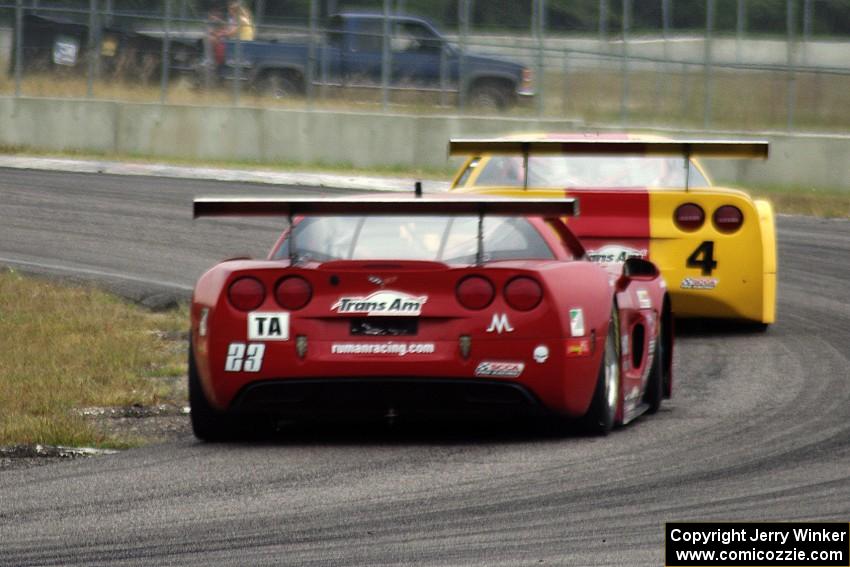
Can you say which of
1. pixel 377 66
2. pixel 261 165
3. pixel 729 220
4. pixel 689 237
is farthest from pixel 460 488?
pixel 377 66

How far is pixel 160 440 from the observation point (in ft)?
26.4

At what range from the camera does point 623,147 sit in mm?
10453

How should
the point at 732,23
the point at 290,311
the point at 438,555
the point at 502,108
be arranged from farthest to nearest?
the point at 732,23
the point at 502,108
the point at 290,311
the point at 438,555

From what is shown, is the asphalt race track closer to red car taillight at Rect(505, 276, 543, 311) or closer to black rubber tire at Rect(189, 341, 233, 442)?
black rubber tire at Rect(189, 341, 233, 442)

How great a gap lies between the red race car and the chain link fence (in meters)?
19.3

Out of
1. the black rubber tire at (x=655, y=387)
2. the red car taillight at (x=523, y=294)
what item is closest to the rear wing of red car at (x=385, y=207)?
the red car taillight at (x=523, y=294)

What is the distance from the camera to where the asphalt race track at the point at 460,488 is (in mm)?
5684

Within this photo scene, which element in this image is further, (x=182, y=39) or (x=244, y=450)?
(x=182, y=39)

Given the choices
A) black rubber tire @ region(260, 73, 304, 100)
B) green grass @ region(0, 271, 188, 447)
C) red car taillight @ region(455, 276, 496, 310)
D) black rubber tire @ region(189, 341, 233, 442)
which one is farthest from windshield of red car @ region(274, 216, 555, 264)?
black rubber tire @ region(260, 73, 304, 100)

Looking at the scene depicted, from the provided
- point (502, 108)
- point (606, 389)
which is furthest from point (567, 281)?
point (502, 108)

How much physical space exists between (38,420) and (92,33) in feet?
69.9

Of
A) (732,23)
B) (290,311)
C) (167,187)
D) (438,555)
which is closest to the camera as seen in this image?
(438,555)

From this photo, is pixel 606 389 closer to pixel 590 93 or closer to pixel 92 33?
pixel 590 93

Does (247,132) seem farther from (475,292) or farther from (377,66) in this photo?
(475,292)
